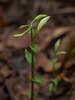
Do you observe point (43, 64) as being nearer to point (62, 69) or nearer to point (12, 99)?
point (62, 69)

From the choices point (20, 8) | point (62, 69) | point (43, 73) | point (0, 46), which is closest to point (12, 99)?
point (43, 73)

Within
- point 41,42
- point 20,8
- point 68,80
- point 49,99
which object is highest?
point 20,8

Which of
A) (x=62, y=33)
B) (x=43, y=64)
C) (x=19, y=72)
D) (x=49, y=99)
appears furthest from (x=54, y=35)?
(x=49, y=99)

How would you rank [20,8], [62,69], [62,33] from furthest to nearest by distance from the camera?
[20,8], [62,33], [62,69]

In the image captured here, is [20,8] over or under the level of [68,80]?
over

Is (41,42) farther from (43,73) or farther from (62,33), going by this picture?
(43,73)

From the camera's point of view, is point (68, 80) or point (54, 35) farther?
point (54, 35)

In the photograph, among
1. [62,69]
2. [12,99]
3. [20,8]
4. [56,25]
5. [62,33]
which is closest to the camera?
[12,99]
